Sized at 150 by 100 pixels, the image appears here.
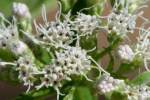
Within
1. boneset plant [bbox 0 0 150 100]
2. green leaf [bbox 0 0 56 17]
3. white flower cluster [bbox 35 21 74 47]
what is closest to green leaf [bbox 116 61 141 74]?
boneset plant [bbox 0 0 150 100]

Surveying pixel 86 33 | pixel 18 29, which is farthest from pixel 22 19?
pixel 86 33

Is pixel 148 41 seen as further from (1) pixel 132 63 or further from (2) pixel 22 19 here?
(2) pixel 22 19

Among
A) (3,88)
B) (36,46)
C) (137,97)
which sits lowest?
(3,88)

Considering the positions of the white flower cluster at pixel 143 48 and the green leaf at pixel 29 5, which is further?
the green leaf at pixel 29 5

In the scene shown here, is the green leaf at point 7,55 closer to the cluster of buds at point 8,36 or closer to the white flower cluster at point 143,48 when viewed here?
the cluster of buds at point 8,36

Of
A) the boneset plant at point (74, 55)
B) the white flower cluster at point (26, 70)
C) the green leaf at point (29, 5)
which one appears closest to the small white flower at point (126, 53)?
the boneset plant at point (74, 55)

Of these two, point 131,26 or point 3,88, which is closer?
point 131,26

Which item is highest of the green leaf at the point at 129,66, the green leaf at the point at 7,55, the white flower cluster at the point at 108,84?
the green leaf at the point at 7,55

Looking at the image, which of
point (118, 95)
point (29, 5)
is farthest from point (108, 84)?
point (29, 5)
